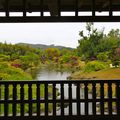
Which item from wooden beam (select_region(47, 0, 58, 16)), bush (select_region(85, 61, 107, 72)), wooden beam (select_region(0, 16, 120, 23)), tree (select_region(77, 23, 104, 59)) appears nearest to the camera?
wooden beam (select_region(47, 0, 58, 16))

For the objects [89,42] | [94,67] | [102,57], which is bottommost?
[94,67]

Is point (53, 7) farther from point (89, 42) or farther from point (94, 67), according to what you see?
point (89, 42)

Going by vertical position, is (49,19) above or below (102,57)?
above

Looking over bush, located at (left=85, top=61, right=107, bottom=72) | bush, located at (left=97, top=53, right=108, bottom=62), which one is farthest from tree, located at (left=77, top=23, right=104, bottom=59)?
bush, located at (left=85, top=61, right=107, bottom=72)

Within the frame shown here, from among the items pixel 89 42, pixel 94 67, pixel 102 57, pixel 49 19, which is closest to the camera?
pixel 49 19

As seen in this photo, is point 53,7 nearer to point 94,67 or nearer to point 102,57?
point 94,67

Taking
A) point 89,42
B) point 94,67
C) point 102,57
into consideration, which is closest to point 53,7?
point 94,67

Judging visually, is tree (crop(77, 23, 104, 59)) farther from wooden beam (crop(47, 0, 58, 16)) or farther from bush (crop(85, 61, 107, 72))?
wooden beam (crop(47, 0, 58, 16))

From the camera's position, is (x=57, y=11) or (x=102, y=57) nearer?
(x=57, y=11)

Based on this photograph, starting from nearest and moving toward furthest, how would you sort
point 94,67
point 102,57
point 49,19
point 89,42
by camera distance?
point 49,19, point 94,67, point 102,57, point 89,42

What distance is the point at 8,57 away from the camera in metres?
22.1

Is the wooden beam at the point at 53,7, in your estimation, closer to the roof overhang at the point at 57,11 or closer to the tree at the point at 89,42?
the roof overhang at the point at 57,11

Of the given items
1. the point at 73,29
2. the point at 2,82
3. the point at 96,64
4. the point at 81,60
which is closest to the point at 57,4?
the point at 2,82

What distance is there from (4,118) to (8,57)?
18.5m
